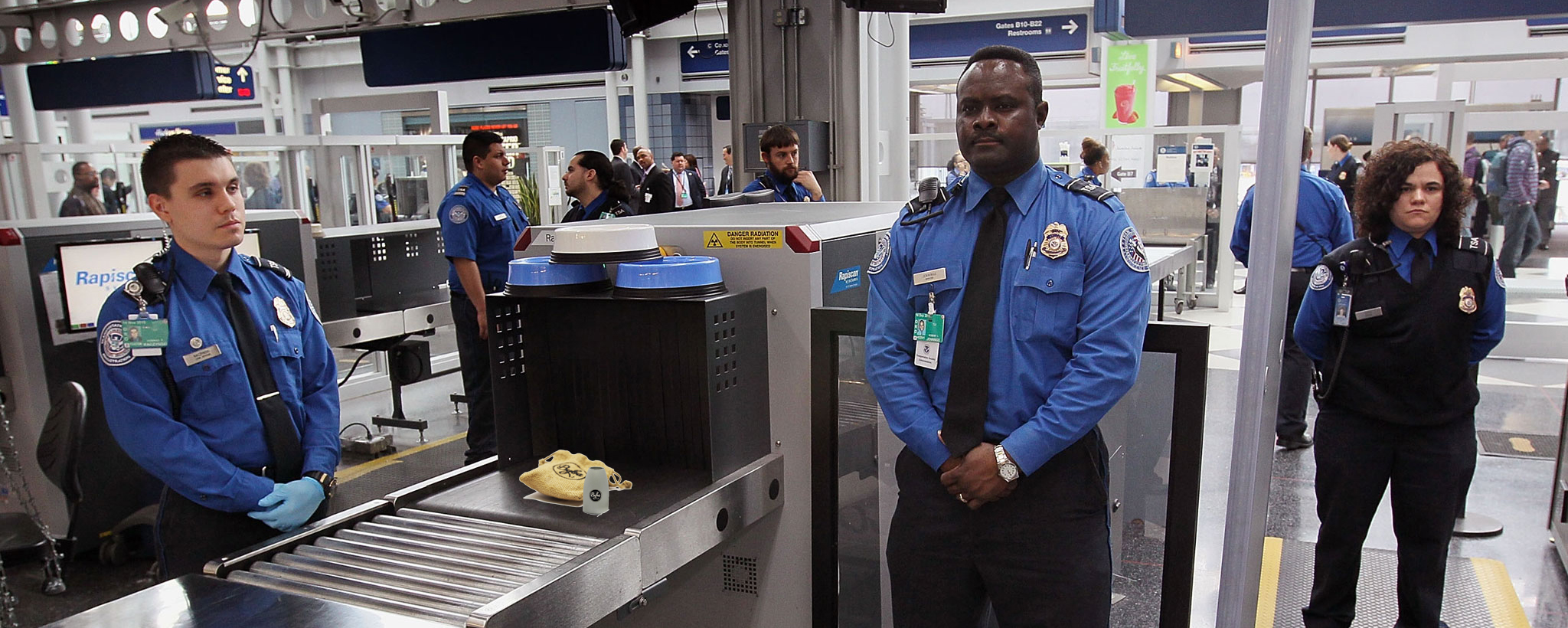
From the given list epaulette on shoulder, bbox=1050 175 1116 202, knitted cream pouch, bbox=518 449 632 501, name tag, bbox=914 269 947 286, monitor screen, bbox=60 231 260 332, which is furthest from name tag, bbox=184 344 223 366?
monitor screen, bbox=60 231 260 332

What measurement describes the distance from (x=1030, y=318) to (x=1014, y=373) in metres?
0.10

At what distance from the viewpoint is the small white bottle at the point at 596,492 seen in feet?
5.97

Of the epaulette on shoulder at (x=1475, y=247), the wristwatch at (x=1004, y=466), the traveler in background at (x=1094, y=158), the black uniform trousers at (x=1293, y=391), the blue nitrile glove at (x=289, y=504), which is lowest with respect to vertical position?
the black uniform trousers at (x=1293, y=391)

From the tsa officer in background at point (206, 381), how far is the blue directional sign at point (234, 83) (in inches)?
318

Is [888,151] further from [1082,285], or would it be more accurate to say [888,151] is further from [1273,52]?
[1273,52]

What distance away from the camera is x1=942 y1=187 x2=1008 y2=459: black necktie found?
5.81ft

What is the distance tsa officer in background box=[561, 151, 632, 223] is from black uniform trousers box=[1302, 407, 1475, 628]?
11.4 feet

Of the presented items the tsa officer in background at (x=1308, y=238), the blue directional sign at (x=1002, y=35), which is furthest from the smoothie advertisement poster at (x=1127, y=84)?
the tsa officer in background at (x=1308, y=238)

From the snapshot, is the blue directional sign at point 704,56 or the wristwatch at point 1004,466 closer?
the wristwatch at point 1004,466

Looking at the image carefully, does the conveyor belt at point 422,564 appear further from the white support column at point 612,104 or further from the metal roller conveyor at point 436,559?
the white support column at point 612,104

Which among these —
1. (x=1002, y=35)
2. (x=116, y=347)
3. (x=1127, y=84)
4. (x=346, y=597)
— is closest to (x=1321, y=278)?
(x=346, y=597)

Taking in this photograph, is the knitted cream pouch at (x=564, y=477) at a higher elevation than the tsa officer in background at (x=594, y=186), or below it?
below

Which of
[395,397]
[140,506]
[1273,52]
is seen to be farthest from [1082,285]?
[395,397]

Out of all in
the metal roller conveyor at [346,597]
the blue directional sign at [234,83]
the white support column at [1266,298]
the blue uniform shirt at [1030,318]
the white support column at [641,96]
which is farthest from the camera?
the white support column at [641,96]
